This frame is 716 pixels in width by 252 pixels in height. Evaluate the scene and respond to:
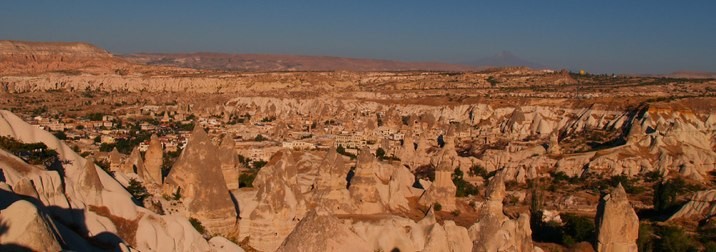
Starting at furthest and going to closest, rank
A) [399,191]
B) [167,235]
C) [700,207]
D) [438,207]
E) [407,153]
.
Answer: [407,153] < [700,207] < [438,207] < [399,191] < [167,235]

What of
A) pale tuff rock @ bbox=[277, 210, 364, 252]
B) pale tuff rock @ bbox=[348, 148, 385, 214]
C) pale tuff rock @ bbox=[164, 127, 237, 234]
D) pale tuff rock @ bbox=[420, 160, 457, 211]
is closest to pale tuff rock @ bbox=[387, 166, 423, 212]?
pale tuff rock @ bbox=[420, 160, 457, 211]

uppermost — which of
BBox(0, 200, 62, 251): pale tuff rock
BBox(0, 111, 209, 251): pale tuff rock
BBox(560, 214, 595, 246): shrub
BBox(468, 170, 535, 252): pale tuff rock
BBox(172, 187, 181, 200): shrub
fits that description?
BBox(0, 200, 62, 251): pale tuff rock

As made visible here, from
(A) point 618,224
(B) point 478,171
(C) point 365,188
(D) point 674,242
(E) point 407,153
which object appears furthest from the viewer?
(E) point 407,153

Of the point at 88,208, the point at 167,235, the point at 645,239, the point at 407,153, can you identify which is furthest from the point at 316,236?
the point at 407,153

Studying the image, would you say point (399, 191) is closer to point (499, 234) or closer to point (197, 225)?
point (499, 234)

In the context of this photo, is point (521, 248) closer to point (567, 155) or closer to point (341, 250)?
point (341, 250)

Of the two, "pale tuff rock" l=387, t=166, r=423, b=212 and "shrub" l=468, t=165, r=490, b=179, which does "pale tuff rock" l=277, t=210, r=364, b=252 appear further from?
"shrub" l=468, t=165, r=490, b=179
